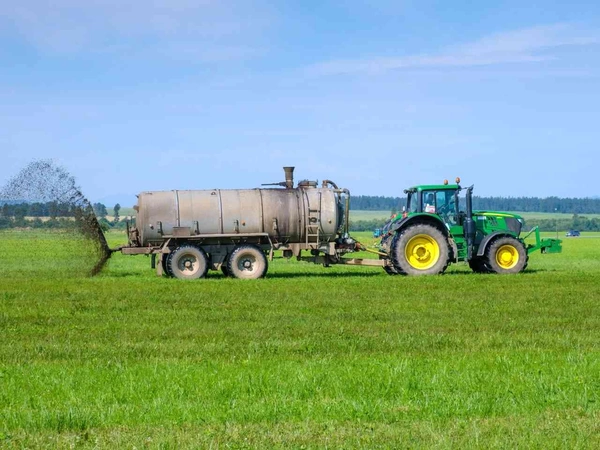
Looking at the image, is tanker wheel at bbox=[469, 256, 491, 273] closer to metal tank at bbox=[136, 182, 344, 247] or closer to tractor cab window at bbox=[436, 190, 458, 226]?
tractor cab window at bbox=[436, 190, 458, 226]

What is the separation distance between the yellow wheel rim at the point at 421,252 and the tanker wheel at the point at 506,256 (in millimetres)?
1623

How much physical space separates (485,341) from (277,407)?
5.51 meters

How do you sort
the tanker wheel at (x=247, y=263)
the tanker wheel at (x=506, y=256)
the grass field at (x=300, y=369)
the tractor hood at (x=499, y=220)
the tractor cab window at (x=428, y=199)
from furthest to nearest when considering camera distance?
1. the tractor hood at (x=499, y=220)
2. the tanker wheel at (x=506, y=256)
3. the tractor cab window at (x=428, y=199)
4. the tanker wheel at (x=247, y=263)
5. the grass field at (x=300, y=369)

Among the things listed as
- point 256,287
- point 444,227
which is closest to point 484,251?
point 444,227

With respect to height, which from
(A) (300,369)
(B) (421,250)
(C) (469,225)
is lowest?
(A) (300,369)

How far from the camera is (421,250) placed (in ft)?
91.8

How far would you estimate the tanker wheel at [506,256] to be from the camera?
28281 mm

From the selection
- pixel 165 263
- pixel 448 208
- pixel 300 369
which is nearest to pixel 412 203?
pixel 448 208

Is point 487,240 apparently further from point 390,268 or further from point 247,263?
point 247,263

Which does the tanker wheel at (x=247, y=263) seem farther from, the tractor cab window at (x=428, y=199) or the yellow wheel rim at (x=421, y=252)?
the tractor cab window at (x=428, y=199)

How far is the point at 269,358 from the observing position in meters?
12.9

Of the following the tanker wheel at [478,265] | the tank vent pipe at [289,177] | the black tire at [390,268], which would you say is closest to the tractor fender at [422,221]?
the black tire at [390,268]

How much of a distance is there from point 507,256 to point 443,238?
214 cm

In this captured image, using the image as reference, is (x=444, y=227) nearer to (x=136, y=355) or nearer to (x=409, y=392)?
(x=136, y=355)
